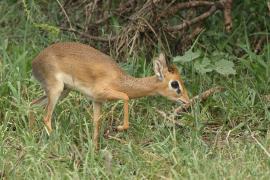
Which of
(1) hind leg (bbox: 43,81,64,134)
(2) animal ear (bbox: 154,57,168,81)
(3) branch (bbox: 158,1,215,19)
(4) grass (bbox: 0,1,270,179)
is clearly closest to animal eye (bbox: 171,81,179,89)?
(2) animal ear (bbox: 154,57,168,81)

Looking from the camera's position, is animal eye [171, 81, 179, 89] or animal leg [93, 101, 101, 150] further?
animal eye [171, 81, 179, 89]

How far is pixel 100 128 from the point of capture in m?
6.85

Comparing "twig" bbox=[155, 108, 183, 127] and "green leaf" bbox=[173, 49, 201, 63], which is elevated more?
"green leaf" bbox=[173, 49, 201, 63]

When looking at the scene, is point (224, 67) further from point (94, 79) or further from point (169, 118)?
point (94, 79)

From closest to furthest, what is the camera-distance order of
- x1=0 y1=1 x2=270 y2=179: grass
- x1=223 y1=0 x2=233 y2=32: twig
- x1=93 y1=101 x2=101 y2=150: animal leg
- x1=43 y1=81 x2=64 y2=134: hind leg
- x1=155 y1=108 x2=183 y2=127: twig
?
x1=0 y1=1 x2=270 y2=179: grass, x1=93 y1=101 x2=101 y2=150: animal leg, x1=155 y1=108 x2=183 y2=127: twig, x1=43 y1=81 x2=64 y2=134: hind leg, x1=223 y1=0 x2=233 y2=32: twig

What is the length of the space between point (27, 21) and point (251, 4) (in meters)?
2.23

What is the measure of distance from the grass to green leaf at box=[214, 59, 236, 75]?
15 centimetres

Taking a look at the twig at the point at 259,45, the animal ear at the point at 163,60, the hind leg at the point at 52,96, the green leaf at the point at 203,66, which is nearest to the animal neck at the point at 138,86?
the animal ear at the point at 163,60

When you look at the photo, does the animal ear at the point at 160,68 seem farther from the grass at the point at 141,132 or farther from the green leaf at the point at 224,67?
the green leaf at the point at 224,67

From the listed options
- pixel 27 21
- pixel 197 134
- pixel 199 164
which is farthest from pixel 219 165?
pixel 27 21

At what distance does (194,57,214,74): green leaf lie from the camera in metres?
7.53

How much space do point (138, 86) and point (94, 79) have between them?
1.19 feet

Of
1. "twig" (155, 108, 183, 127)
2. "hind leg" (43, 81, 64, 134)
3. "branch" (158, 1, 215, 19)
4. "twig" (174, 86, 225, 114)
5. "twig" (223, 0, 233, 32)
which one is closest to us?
"twig" (155, 108, 183, 127)

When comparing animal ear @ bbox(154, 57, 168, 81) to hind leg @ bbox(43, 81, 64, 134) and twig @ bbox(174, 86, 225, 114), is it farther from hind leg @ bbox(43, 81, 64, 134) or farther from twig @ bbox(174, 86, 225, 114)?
hind leg @ bbox(43, 81, 64, 134)
